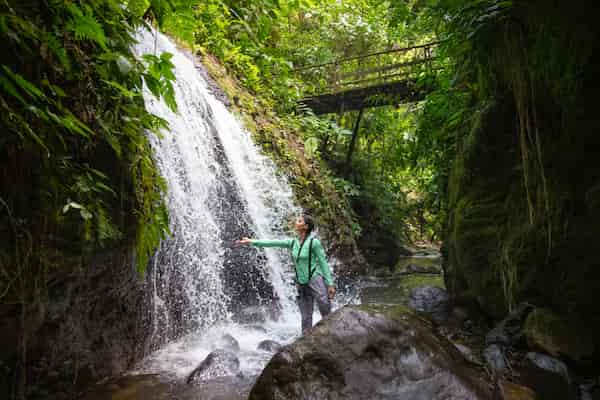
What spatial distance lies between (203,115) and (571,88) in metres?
6.29

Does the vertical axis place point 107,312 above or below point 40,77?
below

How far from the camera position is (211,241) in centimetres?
633

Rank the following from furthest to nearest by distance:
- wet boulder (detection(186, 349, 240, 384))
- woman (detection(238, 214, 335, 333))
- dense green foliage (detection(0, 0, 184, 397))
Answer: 1. woman (detection(238, 214, 335, 333))
2. wet boulder (detection(186, 349, 240, 384))
3. dense green foliage (detection(0, 0, 184, 397))

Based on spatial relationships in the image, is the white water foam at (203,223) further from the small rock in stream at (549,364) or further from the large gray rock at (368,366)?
the small rock in stream at (549,364)

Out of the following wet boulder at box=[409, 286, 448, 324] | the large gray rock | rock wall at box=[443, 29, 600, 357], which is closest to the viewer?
the large gray rock

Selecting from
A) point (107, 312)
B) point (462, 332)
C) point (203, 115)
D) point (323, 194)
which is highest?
point (203, 115)

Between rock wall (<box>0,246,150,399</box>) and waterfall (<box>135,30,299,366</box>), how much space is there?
54 centimetres

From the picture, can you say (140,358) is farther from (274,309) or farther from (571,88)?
(571,88)

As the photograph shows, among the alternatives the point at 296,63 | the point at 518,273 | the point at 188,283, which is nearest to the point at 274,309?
the point at 188,283

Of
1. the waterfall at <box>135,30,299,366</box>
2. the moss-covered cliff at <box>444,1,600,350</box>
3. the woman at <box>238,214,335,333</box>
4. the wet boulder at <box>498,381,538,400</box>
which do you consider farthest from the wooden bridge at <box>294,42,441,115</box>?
the wet boulder at <box>498,381,538,400</box>

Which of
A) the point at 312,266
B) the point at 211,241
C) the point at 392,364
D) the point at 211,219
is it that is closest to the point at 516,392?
the point at 392,364

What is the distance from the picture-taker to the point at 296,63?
15742 millimetres

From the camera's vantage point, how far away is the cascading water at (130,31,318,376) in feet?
17.2

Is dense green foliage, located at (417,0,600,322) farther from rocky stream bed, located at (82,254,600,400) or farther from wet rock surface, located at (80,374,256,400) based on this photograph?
wet rock surface, located at (80,374,256,400)
